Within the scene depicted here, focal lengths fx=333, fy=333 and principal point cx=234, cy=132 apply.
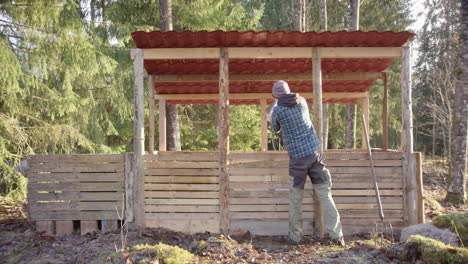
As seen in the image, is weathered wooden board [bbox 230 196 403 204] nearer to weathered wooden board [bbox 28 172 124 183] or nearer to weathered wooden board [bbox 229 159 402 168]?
weathered wooden board [bbox 229 159 402 168]

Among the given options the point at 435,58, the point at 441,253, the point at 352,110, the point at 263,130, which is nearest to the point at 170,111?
the point at 263,130

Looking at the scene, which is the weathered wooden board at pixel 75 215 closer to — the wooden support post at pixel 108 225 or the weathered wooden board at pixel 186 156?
the wooden support post at pixel 108 225

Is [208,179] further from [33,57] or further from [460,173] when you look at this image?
[460,173]

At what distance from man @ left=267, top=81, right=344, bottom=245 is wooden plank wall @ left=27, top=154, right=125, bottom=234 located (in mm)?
2712

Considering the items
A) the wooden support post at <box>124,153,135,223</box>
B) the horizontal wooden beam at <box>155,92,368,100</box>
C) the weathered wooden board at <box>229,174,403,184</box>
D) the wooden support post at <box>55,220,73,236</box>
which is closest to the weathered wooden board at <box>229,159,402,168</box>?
the weathered wooden board at <box>229,174,403,184</box>

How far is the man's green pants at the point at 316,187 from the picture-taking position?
15.4 ft

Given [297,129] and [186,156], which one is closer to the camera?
[297,129]

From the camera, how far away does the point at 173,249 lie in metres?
3.59

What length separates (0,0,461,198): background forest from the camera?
7625mm

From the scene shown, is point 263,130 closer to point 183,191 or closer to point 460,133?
point 183,191

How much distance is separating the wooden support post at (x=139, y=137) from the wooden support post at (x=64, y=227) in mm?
1123

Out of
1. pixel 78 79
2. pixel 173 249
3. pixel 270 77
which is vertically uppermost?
pixel 78 79

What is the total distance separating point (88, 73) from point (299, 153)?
6857mm

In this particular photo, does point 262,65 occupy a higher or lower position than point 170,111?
higher
